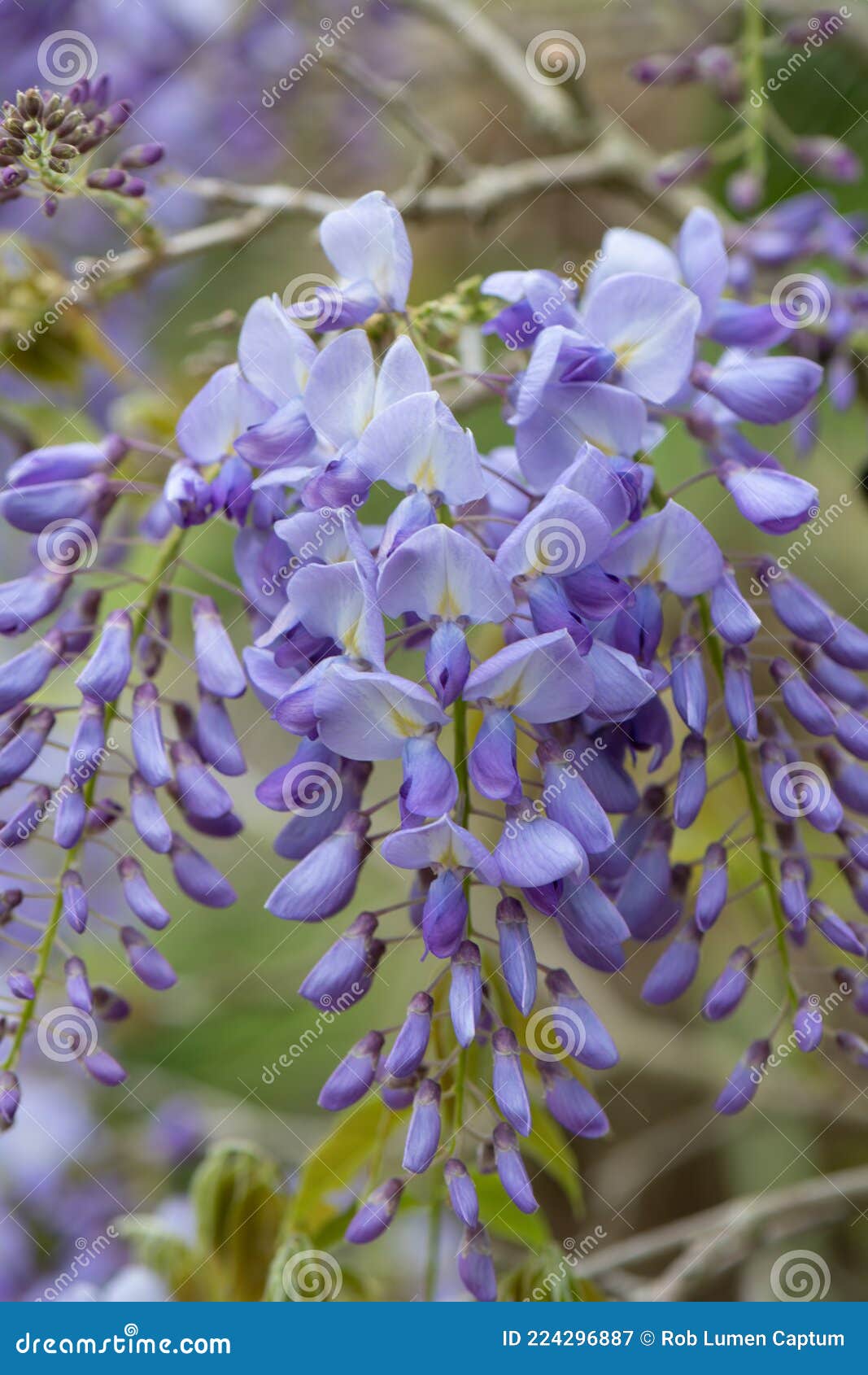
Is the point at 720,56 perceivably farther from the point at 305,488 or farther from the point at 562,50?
the point at 305,488

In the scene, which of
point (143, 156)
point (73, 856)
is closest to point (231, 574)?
point (143, 156)

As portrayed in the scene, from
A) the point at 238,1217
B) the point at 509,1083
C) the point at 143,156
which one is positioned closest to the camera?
the point at 509,1083

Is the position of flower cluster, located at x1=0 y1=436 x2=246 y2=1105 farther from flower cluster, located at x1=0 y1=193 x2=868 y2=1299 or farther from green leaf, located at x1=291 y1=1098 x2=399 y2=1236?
green leaf, located at x1=291 y1=1098 x2=399 y2=1236

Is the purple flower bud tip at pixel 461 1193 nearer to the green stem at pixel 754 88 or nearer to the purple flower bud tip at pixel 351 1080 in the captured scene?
the purple flower bud tip at pixel 351 1080

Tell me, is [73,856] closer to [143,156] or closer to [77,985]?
[77,985]

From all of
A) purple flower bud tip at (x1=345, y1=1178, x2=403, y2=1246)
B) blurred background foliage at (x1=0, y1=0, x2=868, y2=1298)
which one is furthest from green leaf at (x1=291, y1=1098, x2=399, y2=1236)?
blurred background foliage at (x1=0, y1=0, x2=868, y2=1298)

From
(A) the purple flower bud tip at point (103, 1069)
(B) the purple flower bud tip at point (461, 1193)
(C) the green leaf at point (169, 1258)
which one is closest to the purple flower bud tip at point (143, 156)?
(A) the purple flower bud tip at point (103, 1069)
